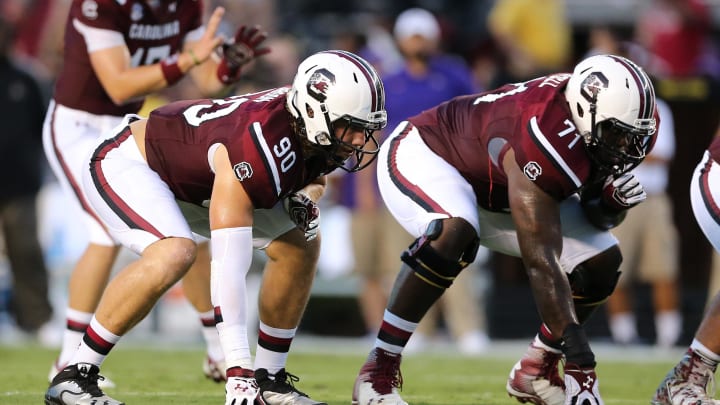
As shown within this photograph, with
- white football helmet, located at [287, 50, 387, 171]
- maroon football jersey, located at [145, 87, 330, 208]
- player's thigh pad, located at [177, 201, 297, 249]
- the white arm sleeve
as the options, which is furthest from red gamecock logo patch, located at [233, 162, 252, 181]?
player's thigh pad, located at [177, 201, 297, 249]

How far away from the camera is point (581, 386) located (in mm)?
5219

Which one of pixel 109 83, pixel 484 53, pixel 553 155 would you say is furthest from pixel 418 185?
pixel 484 53

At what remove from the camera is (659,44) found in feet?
40.7

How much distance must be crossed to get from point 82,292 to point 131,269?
1.52m

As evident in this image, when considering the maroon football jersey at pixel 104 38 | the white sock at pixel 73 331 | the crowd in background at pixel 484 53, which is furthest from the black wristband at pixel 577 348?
the crowd in background at pixel 484 53

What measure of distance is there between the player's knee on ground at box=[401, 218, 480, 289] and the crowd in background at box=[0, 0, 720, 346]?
4.84m

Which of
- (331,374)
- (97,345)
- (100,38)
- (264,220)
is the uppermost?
(100,38)

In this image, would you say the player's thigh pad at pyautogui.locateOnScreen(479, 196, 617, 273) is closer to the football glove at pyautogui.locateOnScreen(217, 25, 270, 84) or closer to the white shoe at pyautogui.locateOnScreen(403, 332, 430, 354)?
the football glove at pyautogui.locateOnScreen(217, 25, 270, 84)

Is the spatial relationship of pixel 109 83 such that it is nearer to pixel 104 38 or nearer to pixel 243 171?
pixel 104 38

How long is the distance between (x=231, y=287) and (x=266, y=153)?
1.83ft

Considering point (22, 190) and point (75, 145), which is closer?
point (75, 145)

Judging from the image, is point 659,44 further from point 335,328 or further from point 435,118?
point 435,118

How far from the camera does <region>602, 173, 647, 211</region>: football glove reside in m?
5.87

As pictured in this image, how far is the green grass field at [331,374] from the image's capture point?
6492mm
